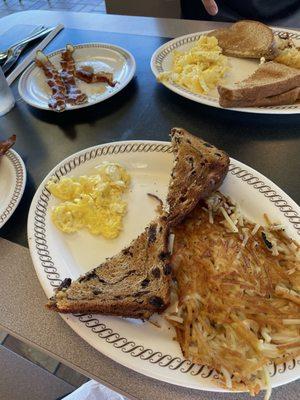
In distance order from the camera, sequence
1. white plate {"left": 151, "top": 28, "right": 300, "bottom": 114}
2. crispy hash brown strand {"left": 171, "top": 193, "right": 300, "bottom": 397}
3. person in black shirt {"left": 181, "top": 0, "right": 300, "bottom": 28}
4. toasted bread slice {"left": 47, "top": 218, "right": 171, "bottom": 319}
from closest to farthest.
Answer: crispy hash brown strand {"left": 171, "top": 193, "right": 300, "bottom": 397}
toasted bread slice {"left": 47, "top": 218, "right": 171, "bottom": 319}
white plate {"left": 151, "top": 28, "right": 300, "bottom": 114}
person in black shirt {"left": 181, "top": 0, "right": 300, "bottom": 28}

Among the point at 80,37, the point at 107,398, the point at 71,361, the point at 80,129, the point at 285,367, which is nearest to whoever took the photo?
the point at 285,367

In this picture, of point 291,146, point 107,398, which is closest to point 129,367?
point 107,398

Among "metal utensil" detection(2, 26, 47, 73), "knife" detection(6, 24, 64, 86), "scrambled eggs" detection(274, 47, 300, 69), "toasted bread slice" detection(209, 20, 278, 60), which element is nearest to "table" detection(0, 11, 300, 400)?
"knife" detection(6, 24, 64, 86)

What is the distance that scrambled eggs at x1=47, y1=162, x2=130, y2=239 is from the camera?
125 centimetres

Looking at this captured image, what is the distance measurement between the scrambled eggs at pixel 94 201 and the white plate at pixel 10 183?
0.14 meters

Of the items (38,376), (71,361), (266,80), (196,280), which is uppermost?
(266,80)

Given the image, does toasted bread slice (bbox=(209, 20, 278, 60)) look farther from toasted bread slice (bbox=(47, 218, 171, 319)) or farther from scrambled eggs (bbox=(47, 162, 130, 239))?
toasted bread slice (bbox=(47, 218, 171, 319))

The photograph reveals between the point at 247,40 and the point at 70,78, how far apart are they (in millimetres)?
970

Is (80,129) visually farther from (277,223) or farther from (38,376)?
(38,376)

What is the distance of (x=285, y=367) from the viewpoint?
82 cm

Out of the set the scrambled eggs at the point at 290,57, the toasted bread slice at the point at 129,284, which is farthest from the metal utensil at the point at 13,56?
the toasted bread slice at the point at 129,284

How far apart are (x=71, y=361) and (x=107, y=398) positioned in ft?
2.60

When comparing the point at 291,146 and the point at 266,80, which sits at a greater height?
the point at 266,80

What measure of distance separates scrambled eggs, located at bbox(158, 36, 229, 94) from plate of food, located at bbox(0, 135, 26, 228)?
31.8 inches
